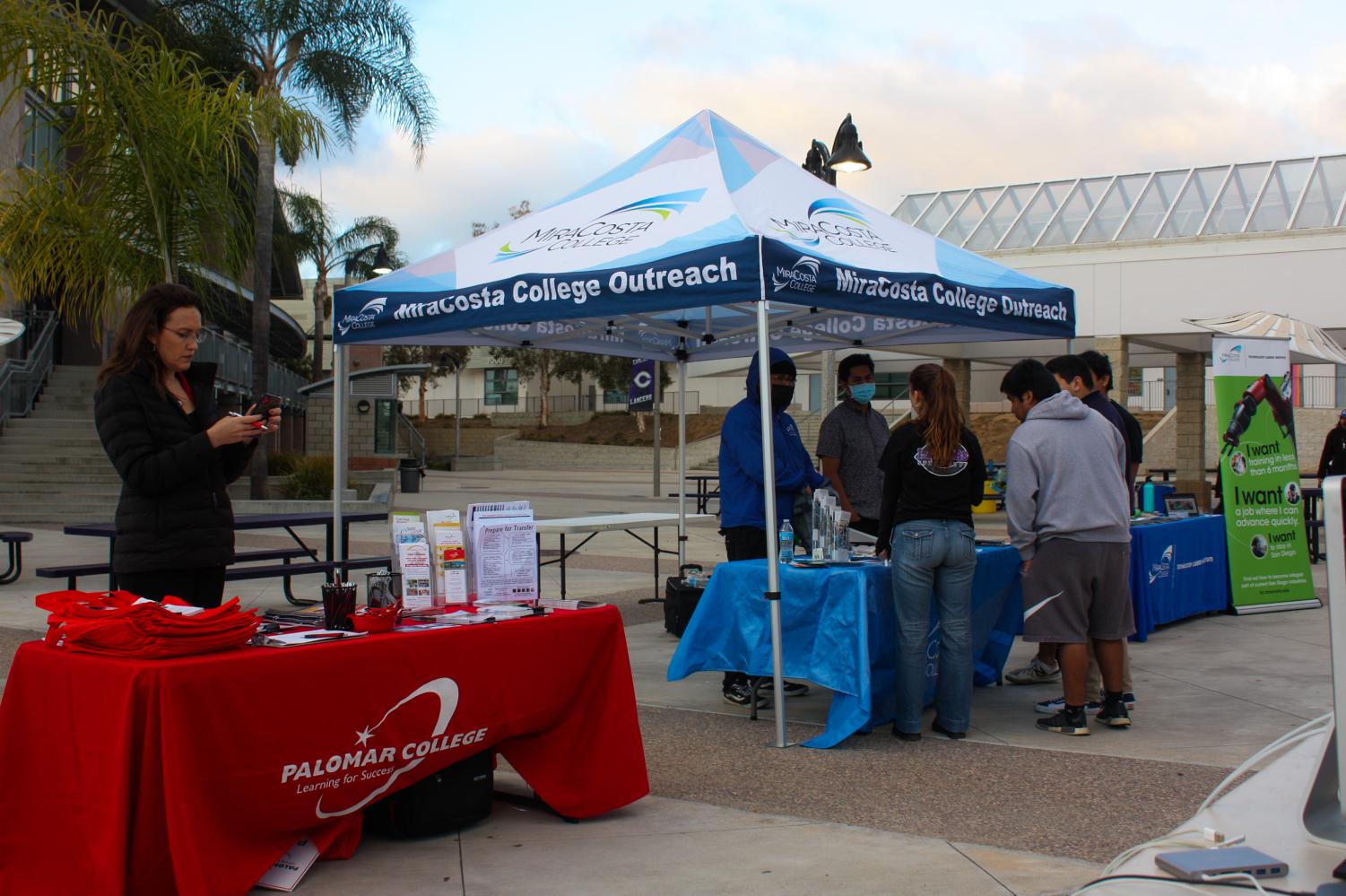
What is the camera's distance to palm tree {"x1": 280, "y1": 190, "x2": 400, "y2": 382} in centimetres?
4525

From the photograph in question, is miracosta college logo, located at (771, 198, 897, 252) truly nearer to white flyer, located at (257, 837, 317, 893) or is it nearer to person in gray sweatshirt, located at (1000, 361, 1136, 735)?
person in gray sweatshirt, located at (1000, 361, 1136, 735)

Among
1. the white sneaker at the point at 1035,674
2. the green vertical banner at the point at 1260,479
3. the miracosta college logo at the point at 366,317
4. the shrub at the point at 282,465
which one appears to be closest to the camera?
the miracosta college logo at the point at 366,317

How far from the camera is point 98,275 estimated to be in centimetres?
1369

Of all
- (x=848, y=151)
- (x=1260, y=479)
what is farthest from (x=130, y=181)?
(x=1260, y=479)

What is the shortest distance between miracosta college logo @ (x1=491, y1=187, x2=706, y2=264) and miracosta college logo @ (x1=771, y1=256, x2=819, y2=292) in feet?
3.27

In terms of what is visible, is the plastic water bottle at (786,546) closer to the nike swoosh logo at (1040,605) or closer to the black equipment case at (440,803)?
the nike swoosh logo at (1040,605)

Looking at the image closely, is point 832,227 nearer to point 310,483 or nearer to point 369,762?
point 369,762

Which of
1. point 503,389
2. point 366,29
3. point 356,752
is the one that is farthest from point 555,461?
point 356,752

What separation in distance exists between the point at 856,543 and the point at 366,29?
18.4 m

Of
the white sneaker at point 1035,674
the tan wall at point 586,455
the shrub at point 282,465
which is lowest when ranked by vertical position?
the white sneaker at point 1035,674

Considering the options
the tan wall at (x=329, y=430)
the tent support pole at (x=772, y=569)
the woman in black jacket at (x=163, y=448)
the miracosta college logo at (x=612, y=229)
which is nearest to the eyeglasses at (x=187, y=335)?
the woman in black jacket at (x=163, y=448)

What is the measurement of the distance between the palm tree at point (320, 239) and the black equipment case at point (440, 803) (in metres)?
35.6

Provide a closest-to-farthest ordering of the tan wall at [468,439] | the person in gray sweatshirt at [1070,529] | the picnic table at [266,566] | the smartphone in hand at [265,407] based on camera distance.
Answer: the smartphone in hand at [265,407] → the person in gray sweatshirt at [1070,529] → the picnic table at [266,566] → the tan wall at [468,439]

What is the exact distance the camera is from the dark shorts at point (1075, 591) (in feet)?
18.9
